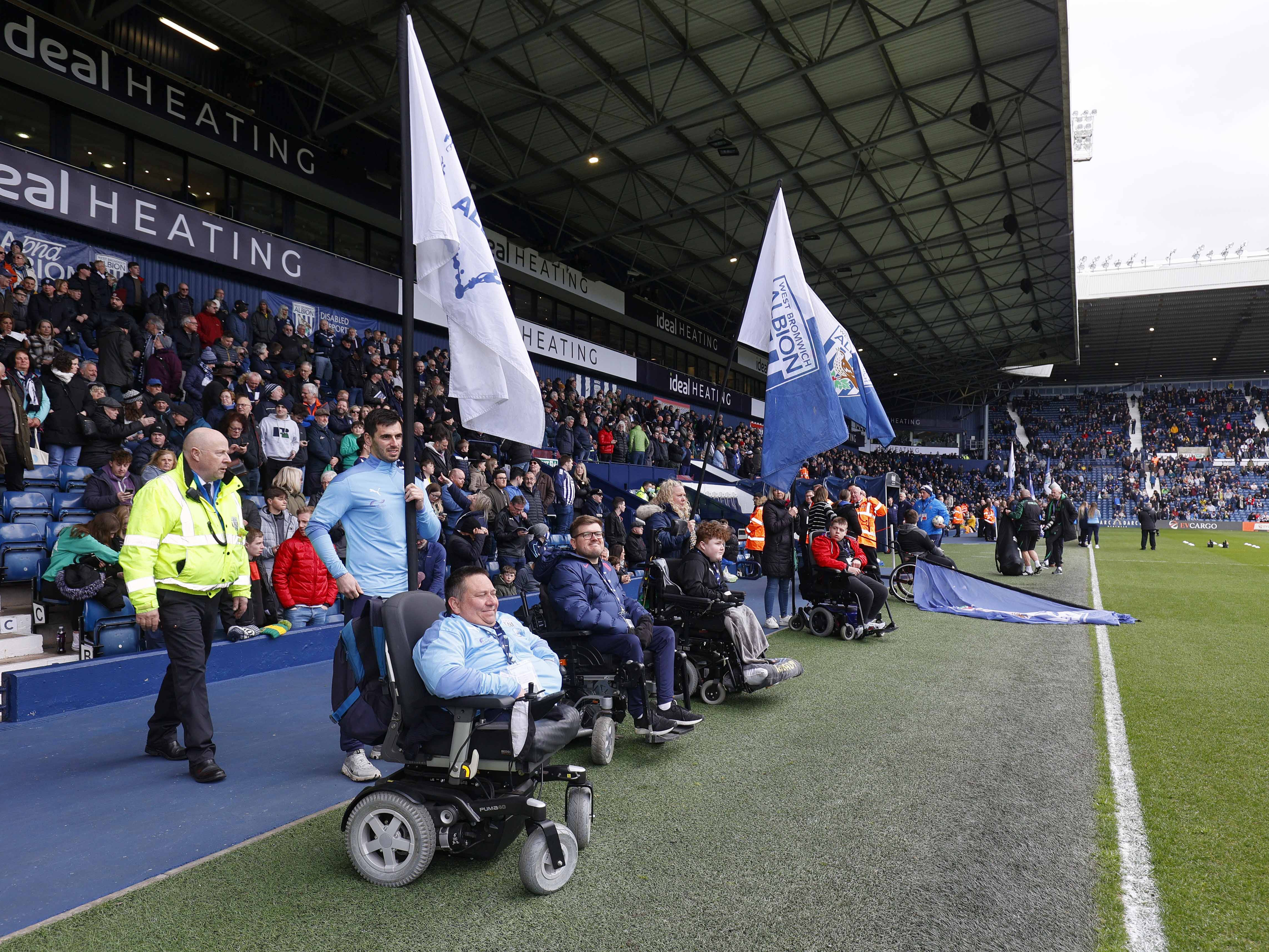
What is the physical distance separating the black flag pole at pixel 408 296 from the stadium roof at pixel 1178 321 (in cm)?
4402

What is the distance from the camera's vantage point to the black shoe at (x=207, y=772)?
401cm

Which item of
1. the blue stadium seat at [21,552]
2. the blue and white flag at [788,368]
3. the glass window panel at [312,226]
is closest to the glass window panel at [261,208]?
the glass window panel at [312,226]

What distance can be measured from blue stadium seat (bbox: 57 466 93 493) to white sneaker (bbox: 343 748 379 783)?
Answer: 18.3 feet

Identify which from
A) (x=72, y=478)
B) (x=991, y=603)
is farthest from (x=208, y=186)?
(x=991, y=603)

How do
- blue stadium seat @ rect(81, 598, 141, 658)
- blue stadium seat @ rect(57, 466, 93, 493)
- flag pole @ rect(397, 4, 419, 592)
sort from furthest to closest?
blue stadium seat @ rect(57, 466, 93, 493), blue stadium seat @ rect(81, 598, 141, 658), flag pole @ rect(397, 4, 419, 592)

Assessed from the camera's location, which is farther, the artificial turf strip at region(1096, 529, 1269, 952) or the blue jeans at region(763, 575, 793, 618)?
the blue jeans at region(763, 575, 793, 618)

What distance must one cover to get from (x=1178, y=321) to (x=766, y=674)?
49377 mm

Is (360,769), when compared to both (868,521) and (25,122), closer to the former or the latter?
(868,521)

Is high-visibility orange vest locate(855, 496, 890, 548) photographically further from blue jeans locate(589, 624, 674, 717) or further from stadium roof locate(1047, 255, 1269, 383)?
stadium roof locate(1047, 255, 1269, 383)

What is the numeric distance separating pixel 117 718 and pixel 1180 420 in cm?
6638

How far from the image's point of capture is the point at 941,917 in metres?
2.74

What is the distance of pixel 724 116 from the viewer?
16141mm

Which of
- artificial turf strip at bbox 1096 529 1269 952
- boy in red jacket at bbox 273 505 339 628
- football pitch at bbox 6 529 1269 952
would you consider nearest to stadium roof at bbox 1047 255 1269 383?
artificial turf strip at bbox 1096 529 1269 952

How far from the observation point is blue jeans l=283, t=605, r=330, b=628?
23.6ft
